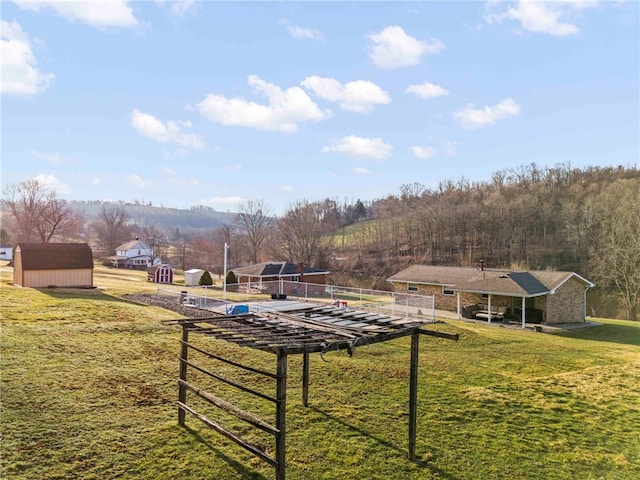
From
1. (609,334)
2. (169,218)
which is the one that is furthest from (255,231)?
(169,218)

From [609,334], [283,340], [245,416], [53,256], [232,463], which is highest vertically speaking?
[53,256]

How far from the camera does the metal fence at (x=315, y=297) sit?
22375 mm

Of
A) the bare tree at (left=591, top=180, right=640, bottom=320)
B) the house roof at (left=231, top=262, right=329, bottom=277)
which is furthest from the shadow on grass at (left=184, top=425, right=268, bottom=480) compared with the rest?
the bare tree at (left=591, top=180, right=640, bottom=320)

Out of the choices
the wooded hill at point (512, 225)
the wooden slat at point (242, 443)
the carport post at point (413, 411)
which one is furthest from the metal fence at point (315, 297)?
the wooded hill at point (512, 225)

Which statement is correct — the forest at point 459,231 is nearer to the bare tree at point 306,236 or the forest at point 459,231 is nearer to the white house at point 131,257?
the bare tree at point 306,236

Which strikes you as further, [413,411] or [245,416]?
[413,411]

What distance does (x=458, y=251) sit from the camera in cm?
6538

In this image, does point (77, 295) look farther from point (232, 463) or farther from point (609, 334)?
point (609, 334)

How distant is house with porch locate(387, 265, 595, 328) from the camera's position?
24.6 meters

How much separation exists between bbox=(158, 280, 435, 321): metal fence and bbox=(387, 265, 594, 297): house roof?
262 centimetres

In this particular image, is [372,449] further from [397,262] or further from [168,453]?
[397,262]

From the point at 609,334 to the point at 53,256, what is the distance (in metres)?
33.7

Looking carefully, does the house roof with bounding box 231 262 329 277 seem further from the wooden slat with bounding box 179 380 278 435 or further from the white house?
the white house

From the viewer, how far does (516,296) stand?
24484 millimetres
